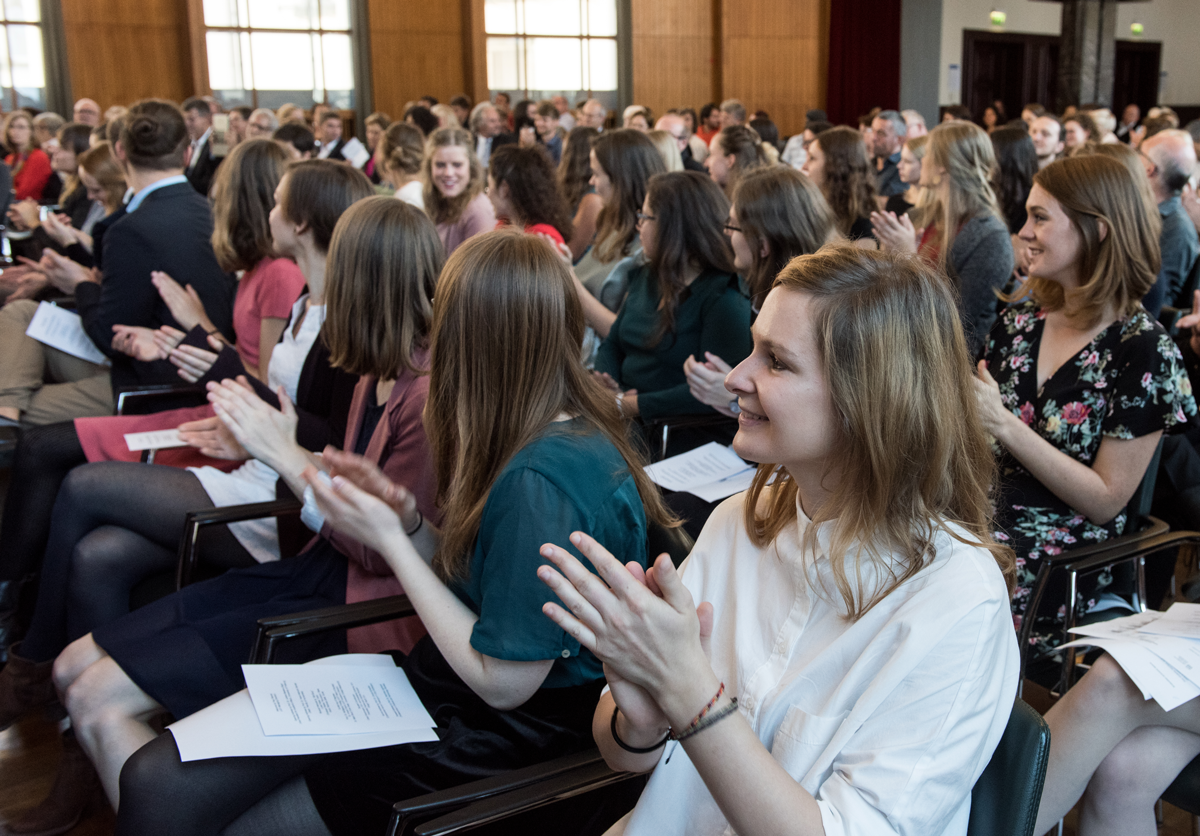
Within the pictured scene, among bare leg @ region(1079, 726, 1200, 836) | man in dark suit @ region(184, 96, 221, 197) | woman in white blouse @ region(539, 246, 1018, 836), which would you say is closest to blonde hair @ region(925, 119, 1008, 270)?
bare leg @ region(1079, 726, 1200, 836)

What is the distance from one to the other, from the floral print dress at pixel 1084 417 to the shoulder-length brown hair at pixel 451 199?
2990mm

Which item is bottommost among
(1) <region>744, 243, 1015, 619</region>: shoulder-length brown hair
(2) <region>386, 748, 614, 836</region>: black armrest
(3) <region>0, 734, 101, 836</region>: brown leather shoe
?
(3) <region>0, 734, 101, 836</region>: brown leather shoe

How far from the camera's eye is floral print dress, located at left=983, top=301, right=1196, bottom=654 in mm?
1946

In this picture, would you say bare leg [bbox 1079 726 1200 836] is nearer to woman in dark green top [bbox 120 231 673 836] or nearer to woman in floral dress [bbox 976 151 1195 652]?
woman in floral dress [bbox 976 151 1195 652]

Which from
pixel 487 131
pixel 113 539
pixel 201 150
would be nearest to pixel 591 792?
pixel 113 539

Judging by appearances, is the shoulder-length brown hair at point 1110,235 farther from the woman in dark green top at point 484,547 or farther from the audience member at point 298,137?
the audience member at point 298,137

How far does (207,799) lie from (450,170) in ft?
11.5

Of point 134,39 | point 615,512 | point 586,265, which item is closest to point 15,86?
point 134,39

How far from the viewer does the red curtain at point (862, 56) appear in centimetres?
1351

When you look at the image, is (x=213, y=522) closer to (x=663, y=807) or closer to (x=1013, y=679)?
(x=663, y=807)

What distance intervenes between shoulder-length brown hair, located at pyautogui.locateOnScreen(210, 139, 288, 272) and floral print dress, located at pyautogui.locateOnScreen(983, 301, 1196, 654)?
2318mm

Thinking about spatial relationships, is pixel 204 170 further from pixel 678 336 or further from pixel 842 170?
pixel 678 336

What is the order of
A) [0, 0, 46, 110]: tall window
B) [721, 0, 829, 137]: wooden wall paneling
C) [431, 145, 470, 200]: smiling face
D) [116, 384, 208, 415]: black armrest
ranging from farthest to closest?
[721, 0, 829, 137]: wooden wall paneling, [0, 0, 46, 110]: tall window, [431, 145, 470, 200]: smiling face, [116, 384, 208, 415]: black armrest

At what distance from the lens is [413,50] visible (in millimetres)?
12461
